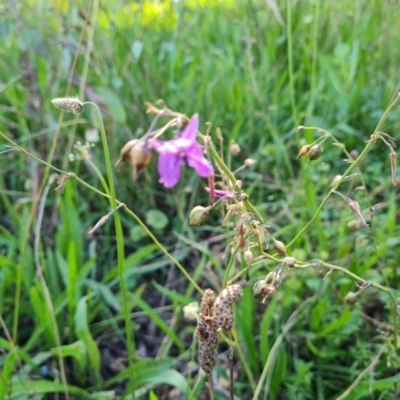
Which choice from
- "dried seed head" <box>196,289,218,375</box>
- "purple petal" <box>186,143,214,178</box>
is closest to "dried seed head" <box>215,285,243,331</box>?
"dried seed head" <box>196,289,218,375</box>

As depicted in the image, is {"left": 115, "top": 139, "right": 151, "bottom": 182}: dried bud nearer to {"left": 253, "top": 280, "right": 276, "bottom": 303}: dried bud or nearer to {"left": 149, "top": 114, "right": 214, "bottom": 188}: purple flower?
{"left": 149, "top": 114, "right": 214, "bottom": 188}: purple flower

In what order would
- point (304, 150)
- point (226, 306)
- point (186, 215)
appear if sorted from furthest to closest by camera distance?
point (186, 215), point (304, 150), point (226, 306)

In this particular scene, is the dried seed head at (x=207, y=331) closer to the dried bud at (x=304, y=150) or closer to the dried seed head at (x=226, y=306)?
the dried seed head at (x=226, y=306)

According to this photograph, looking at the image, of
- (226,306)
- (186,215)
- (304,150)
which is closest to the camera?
(226,306)

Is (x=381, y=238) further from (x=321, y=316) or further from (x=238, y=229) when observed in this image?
(x=238, y=229)

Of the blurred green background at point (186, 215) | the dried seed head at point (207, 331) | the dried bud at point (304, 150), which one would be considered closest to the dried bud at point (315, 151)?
the dried bud at point (304, 150)

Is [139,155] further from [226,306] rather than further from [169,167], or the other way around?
[226,306]

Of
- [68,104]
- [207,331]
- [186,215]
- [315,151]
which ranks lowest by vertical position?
[186,215]

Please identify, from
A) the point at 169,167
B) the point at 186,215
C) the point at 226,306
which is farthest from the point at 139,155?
the point at 186,215
